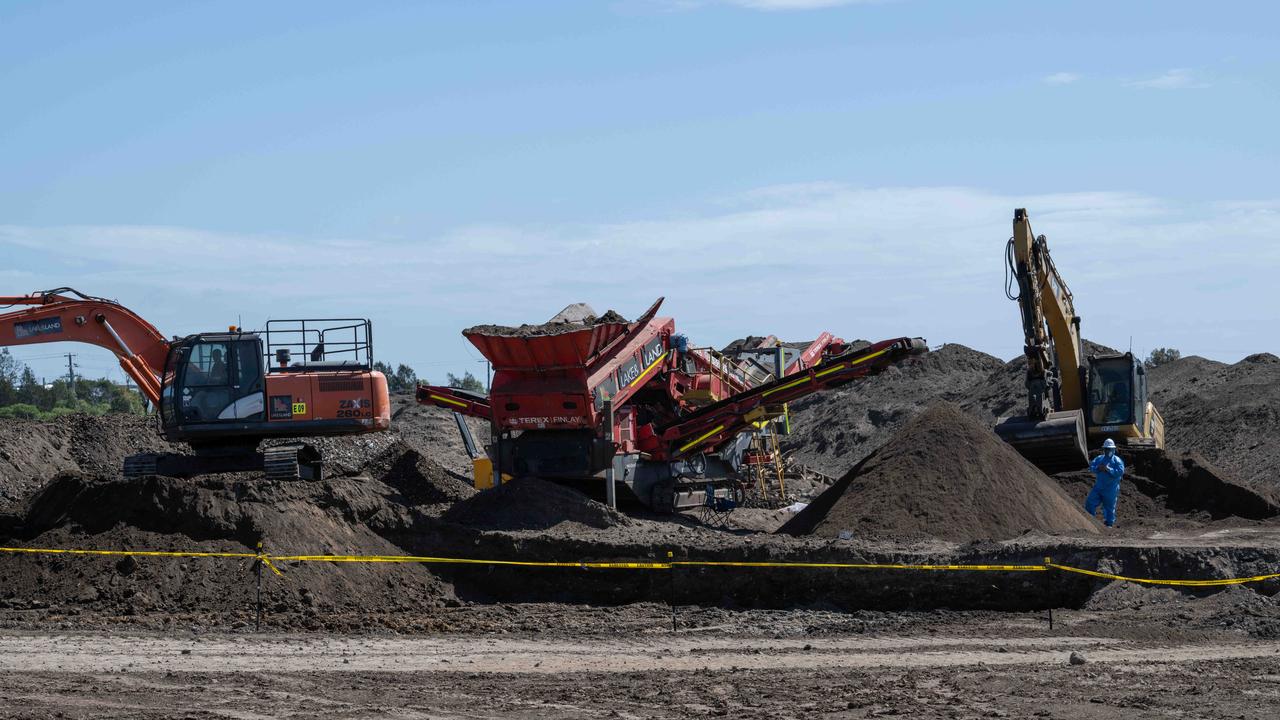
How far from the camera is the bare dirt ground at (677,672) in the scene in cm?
1038

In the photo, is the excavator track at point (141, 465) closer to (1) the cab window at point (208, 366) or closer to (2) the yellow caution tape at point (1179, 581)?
(1) the cab window at point (208, 366)

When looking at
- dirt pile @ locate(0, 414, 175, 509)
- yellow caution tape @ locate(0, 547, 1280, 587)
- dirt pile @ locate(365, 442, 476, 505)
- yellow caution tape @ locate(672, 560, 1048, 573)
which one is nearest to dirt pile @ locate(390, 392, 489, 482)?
dirt pile @ locate(0, 414, 175, 509)

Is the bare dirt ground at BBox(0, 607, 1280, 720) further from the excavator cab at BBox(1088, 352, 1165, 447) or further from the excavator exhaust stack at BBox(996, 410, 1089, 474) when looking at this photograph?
the excavator cab at BBox(1088, 352, 1165, 447)

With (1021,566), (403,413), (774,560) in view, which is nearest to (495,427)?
(774,560)

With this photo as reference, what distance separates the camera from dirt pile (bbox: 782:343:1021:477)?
41.5 meters

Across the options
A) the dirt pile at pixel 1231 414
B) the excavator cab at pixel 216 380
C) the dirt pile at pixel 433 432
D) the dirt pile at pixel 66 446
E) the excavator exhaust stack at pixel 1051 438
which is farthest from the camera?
the dirt pile at pixel 433 432

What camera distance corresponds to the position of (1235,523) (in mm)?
20844

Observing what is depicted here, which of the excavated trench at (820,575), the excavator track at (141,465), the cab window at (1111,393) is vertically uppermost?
the cab window at (1111,393)

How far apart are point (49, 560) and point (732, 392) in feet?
37.9

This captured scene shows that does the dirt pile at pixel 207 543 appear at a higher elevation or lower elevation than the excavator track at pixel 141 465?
lower

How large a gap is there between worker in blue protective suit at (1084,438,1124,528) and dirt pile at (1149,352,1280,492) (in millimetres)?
9718

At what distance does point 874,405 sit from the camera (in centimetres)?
4406

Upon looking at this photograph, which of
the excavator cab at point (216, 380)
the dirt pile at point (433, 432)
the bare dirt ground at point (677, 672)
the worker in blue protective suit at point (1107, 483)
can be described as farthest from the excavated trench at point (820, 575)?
the dirt pile at point (433, 432)

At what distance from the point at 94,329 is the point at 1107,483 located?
14.2 metres
